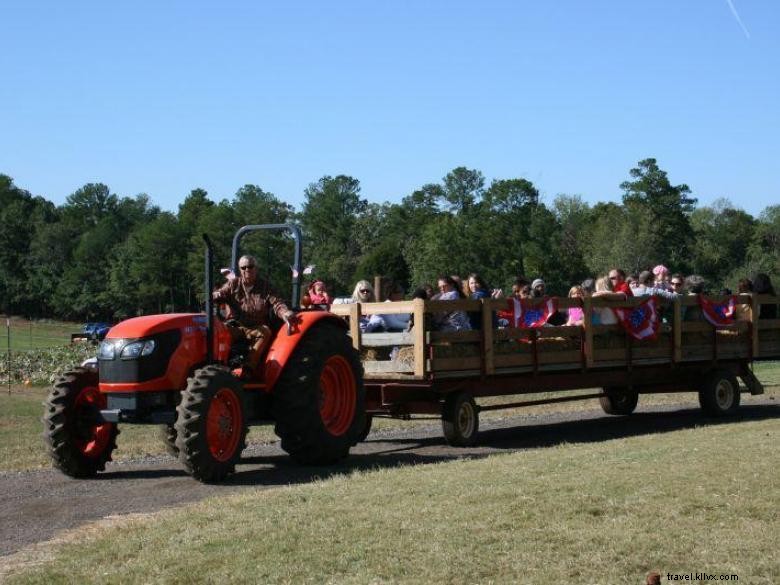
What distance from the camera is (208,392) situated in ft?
34.3

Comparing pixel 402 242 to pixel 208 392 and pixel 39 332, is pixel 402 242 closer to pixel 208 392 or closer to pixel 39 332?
pixel 39 332

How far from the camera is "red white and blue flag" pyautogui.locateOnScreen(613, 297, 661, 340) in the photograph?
15594 mm

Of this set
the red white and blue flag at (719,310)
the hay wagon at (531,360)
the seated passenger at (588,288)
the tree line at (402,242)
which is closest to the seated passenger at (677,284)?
the red white and blue flag at (719,310)

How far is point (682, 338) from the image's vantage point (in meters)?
16.6

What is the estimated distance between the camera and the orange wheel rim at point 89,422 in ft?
37.3

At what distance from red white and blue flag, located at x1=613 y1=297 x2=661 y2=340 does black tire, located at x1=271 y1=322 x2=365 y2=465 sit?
4783 millimetres

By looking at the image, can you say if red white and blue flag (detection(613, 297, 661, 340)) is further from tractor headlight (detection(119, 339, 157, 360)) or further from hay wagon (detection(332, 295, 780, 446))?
tractor headlight (detection(119, 339, 157, 360))

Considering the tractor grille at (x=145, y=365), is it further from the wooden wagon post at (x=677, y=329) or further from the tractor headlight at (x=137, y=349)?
the wooden wagon post at (x=677, y=329)

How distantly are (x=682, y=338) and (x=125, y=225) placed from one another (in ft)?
430

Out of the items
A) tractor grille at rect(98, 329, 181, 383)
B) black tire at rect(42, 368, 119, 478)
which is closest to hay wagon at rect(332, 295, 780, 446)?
tractor grille at rect(98, 329, 181, 383)

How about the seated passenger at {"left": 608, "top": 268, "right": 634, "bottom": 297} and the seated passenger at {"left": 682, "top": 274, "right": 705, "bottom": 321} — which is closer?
the seated passenger at {"left": 608, "top": 268, "right": 634, "bottom": 297}

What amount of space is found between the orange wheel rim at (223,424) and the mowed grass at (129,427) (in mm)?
3020

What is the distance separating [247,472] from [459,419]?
3.07 meters

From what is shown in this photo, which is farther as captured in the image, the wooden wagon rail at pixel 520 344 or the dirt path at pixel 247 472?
the wooden wagon rail at pixel 520 344
